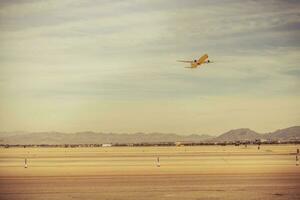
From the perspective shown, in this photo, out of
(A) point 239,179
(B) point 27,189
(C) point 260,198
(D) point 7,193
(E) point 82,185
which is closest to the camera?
(C) point 260,198

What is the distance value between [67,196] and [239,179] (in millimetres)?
10464

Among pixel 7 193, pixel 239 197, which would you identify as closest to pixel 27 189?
pixel 7 193

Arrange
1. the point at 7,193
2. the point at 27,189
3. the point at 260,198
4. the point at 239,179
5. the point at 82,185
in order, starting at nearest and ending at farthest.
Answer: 1. the point at 260,198
2. the point at 7,193
3. the point at 27,189
4. the point at 82,185
5. the point at 239,179

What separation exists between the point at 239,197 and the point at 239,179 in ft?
27.8

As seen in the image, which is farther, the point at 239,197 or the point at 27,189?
the point at 27,189

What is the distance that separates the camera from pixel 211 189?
893 inches

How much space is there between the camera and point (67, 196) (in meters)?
20.2

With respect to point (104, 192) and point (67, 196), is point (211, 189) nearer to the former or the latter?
point (104, 192)

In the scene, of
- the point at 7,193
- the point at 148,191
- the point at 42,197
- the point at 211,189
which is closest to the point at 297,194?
the point at 211,189

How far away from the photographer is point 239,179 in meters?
27.9


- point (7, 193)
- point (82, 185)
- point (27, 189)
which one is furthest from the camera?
point (82, 185)

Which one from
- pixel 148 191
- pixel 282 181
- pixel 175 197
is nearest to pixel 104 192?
pixel 148 191

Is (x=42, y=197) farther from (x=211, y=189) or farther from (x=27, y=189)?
(x=211, y=189)

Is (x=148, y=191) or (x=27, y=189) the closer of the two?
(x=148, y=191)
